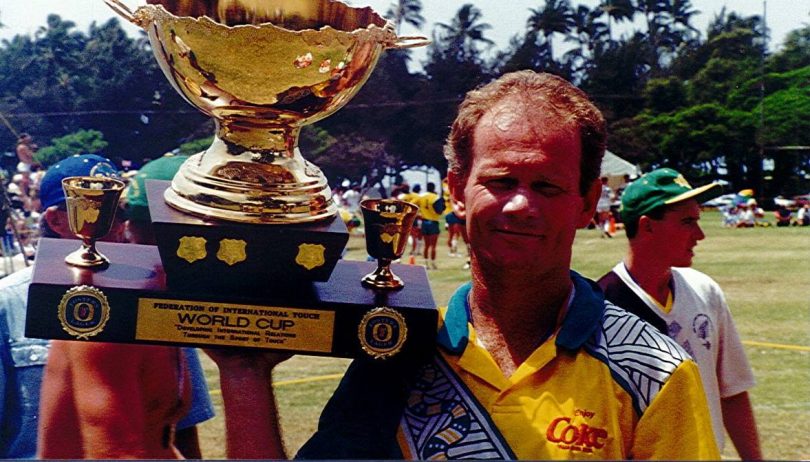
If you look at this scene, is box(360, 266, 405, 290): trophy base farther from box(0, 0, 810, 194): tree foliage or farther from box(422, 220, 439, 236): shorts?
box(422, 220, 439, 236): shorts

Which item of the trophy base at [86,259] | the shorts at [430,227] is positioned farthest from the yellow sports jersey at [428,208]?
the trophy base at [86,259]

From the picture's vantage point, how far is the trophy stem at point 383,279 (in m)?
1.81

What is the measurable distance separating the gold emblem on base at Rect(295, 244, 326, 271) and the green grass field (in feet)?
4.87

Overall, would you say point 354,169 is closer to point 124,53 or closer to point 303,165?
point 124,53

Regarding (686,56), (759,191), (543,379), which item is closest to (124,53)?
(543,379)

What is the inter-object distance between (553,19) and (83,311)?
29.6 m

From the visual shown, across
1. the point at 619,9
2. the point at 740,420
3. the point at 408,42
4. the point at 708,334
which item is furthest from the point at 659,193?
the point at 619,9

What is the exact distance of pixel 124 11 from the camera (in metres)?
1.81

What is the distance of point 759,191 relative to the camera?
99.4ft

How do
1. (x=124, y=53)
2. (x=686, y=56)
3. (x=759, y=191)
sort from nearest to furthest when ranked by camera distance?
1. (x=124, y=53)
2. (x=759, y=191)
3. (x=686, y=56)

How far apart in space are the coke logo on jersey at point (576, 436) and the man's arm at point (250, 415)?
47 cm

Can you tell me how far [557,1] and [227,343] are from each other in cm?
3228

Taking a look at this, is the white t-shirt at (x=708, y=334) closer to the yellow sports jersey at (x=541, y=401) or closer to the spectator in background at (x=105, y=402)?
the yellow sports jersey at (x=541, y=401)

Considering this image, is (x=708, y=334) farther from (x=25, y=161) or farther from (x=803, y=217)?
(x=803, y=217)
